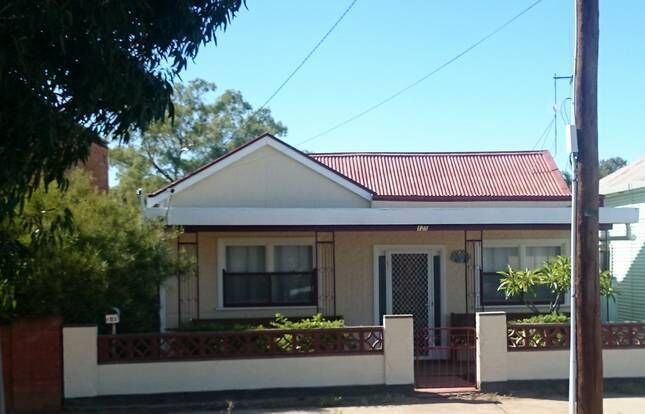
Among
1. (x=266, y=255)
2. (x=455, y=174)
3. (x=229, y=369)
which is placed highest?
(x=455, y=174)

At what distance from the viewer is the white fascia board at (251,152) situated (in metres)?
14.5

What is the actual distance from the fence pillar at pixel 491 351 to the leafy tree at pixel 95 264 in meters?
4.80

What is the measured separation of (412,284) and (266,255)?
2.97m

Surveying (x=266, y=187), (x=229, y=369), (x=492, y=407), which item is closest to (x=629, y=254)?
(x=492, y=407)

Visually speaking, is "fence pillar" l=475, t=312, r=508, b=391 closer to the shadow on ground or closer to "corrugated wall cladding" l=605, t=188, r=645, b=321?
the shadow on ground

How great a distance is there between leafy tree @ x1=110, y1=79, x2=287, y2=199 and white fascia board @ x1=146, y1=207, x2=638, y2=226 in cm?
2799

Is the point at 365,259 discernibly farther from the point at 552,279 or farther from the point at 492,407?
the point at 492,407

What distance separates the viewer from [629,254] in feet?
57.8

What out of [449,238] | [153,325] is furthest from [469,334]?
[153,325]

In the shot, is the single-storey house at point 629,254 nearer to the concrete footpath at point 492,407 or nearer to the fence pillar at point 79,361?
the concrete footpath at point 492,407

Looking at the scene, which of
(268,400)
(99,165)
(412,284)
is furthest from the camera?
(99,165)

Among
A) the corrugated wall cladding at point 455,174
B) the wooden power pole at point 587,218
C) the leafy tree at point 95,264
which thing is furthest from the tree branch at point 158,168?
the wooden power pole at point 587,218

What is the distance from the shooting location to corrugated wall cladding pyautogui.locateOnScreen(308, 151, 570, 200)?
15719mm

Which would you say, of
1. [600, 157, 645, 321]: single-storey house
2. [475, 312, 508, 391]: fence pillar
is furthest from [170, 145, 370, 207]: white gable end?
[600, 157, 645, 321]: single-storey house
